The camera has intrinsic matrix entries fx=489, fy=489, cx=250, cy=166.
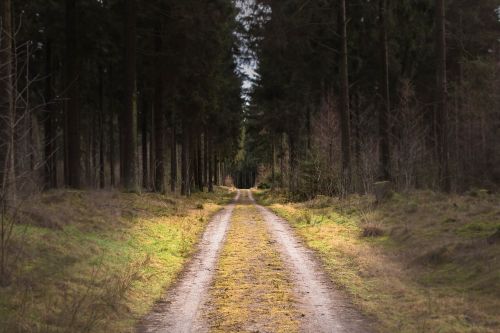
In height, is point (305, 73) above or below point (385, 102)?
above

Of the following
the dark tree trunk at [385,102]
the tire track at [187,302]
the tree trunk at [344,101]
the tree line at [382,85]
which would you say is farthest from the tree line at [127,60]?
the tire track at [187,302]

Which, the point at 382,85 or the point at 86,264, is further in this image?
the point at 382,85

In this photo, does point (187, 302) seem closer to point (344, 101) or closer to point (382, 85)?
point (344, 101)

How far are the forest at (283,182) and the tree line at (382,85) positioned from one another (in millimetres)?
128

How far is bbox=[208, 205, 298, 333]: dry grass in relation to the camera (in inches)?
244

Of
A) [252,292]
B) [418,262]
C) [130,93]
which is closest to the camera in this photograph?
[252,292]

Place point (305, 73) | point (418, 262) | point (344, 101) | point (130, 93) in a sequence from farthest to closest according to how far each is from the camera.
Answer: point (305, 73), point (344, 101), point (130, 93), point (418, 262)

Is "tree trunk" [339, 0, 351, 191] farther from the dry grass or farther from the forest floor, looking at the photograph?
the dry grass

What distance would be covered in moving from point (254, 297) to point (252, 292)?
0.95 feet

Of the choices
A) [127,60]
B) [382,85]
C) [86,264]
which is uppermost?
[127,60]

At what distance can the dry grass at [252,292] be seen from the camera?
620cm

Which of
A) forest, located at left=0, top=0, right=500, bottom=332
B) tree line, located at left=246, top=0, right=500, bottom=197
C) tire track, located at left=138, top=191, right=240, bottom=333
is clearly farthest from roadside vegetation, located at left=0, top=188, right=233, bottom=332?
tree line, located at left=246, top=0, right=500, bottom=197

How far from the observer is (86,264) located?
8.48m

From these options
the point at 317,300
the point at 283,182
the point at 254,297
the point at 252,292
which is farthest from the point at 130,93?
the point at 283,182
